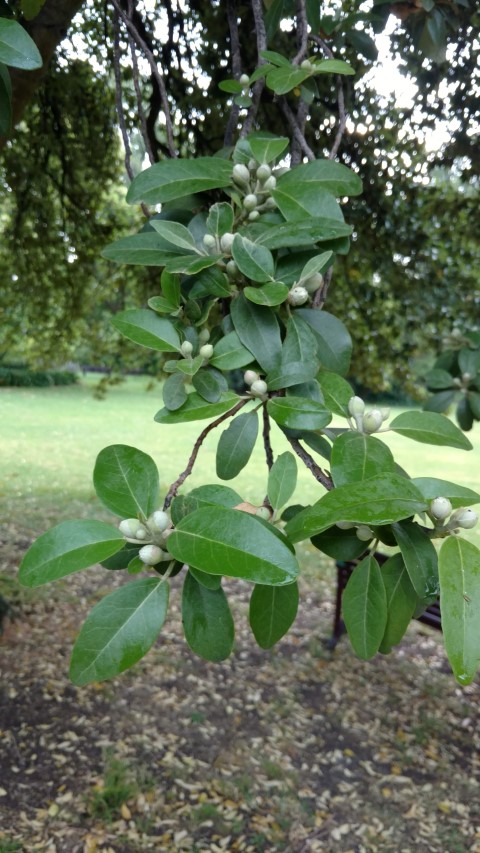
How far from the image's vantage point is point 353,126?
8.76ft

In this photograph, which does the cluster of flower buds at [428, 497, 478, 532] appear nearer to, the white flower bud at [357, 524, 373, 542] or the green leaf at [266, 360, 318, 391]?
the white flower bud at [357, 524, 373, 542]

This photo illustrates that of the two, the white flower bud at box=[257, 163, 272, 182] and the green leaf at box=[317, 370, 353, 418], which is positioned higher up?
the white flower bud at box=[257, 163, 272, 182]

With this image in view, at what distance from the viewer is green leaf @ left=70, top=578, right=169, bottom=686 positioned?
1.70ft

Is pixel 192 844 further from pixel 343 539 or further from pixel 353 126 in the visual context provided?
pixel 353 126

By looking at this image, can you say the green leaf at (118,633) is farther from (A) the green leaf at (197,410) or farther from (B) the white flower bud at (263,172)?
(B) the white flower bud at (263,172)

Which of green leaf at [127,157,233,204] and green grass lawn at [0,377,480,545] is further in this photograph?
green grass lawn at [0,377,480,545]

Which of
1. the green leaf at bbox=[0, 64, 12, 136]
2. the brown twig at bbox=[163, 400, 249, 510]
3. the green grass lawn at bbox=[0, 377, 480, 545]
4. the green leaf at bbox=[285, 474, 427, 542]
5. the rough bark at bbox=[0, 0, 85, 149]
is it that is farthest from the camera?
the green grass lawn at bbox=[0, 377, 480, 545]

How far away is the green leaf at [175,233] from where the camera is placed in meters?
0.65

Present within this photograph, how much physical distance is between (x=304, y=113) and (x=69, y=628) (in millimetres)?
3084

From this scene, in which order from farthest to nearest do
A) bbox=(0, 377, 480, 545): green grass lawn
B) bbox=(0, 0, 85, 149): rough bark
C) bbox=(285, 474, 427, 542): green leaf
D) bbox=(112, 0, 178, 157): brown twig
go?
bbox=(0, 377, 480, 545): green grass lawn < bbox=(0, 0, 85, 149): rough bark < bbox=(112, 0, 178, 157): brown twig < bbox=(285, 474, 427, 542): green leaf

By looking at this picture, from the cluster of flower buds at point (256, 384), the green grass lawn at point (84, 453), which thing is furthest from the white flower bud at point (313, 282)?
the green grass lawn at point (84, 453)

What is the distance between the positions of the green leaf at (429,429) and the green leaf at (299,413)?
0.30 ft

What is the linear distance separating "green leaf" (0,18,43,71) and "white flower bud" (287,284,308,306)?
326 mm

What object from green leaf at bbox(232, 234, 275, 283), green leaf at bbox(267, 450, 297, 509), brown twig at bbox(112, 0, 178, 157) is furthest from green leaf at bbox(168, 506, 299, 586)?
brown twig at bbox(112, 0, 178, 157)
